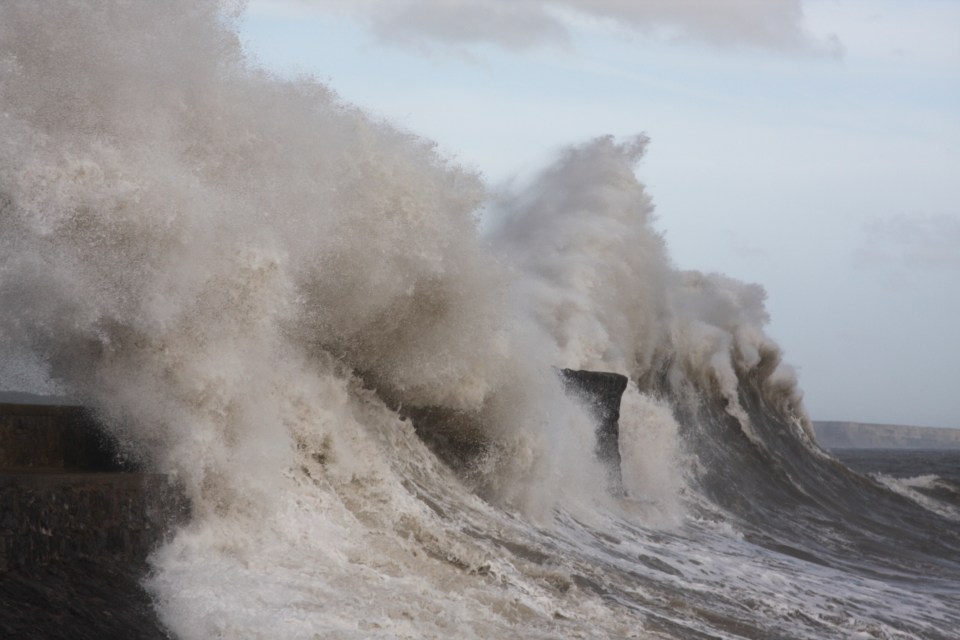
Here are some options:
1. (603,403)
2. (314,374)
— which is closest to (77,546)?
(314,374)

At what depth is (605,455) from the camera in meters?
13.0

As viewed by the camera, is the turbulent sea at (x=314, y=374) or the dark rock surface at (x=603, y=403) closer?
the turbulent sea at (x=314, y=374)

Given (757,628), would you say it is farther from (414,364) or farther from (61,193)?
(61,193)

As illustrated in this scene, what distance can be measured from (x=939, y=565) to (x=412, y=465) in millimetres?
7242

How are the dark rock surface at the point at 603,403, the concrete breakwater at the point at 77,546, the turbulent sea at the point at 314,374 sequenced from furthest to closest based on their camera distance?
the dark rock surface at the point at 603,403
the turbulent sea at the point at 314,374
the concrete breakwater at the point at 77,546

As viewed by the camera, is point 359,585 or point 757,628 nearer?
point 359,585

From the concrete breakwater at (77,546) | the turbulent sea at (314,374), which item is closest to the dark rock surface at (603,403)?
the turbulent sea at (314,374)

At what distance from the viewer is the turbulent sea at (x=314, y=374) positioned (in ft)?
20.6

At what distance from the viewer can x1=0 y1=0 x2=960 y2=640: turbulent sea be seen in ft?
20.6

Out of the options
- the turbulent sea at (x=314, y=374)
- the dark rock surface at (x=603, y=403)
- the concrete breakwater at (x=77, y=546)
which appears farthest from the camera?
the dark rock surface at (x=603, y=403)

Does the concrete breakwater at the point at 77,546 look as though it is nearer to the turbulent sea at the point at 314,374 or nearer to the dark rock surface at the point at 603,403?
the turbulent sea at the point at 314,374

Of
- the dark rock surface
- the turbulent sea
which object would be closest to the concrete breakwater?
the turbulent sea

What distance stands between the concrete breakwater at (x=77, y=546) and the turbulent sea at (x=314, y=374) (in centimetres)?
16

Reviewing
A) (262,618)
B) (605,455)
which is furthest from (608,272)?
(262,618)
